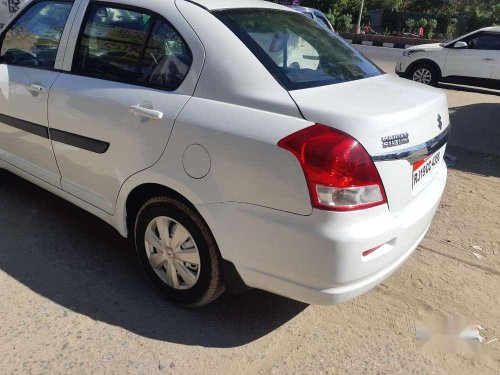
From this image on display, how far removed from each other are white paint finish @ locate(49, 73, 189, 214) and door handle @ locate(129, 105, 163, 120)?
21 millimetres

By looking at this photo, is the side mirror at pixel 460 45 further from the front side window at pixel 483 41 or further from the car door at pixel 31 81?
the car door at pixel 31 81

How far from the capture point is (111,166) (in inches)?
111

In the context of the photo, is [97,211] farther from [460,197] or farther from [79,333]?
[460,197]

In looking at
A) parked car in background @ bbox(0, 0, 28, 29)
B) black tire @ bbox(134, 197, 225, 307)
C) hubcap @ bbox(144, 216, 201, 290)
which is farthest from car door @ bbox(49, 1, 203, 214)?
parked car in background @ bbox(0, 0, 28, 29)

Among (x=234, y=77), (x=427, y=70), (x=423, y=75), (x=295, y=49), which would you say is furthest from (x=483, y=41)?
(x=234, y=77)

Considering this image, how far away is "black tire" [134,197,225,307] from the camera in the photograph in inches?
98.7

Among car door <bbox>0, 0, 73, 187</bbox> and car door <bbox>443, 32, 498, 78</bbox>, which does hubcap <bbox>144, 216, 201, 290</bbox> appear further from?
car door <bbox>443, 32, 498, 78</bbox>

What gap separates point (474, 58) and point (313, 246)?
10.9 metres

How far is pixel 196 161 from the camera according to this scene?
7.88ft

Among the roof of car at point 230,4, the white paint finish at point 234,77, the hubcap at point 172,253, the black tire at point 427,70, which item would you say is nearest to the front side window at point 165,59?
the white paint finish at point 234,77

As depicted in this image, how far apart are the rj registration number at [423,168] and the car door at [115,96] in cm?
120

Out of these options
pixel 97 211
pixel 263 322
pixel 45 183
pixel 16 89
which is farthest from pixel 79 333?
pixel 16 89

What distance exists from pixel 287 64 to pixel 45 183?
6.39 ft

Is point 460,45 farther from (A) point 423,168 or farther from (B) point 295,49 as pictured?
(A) point 423,168
